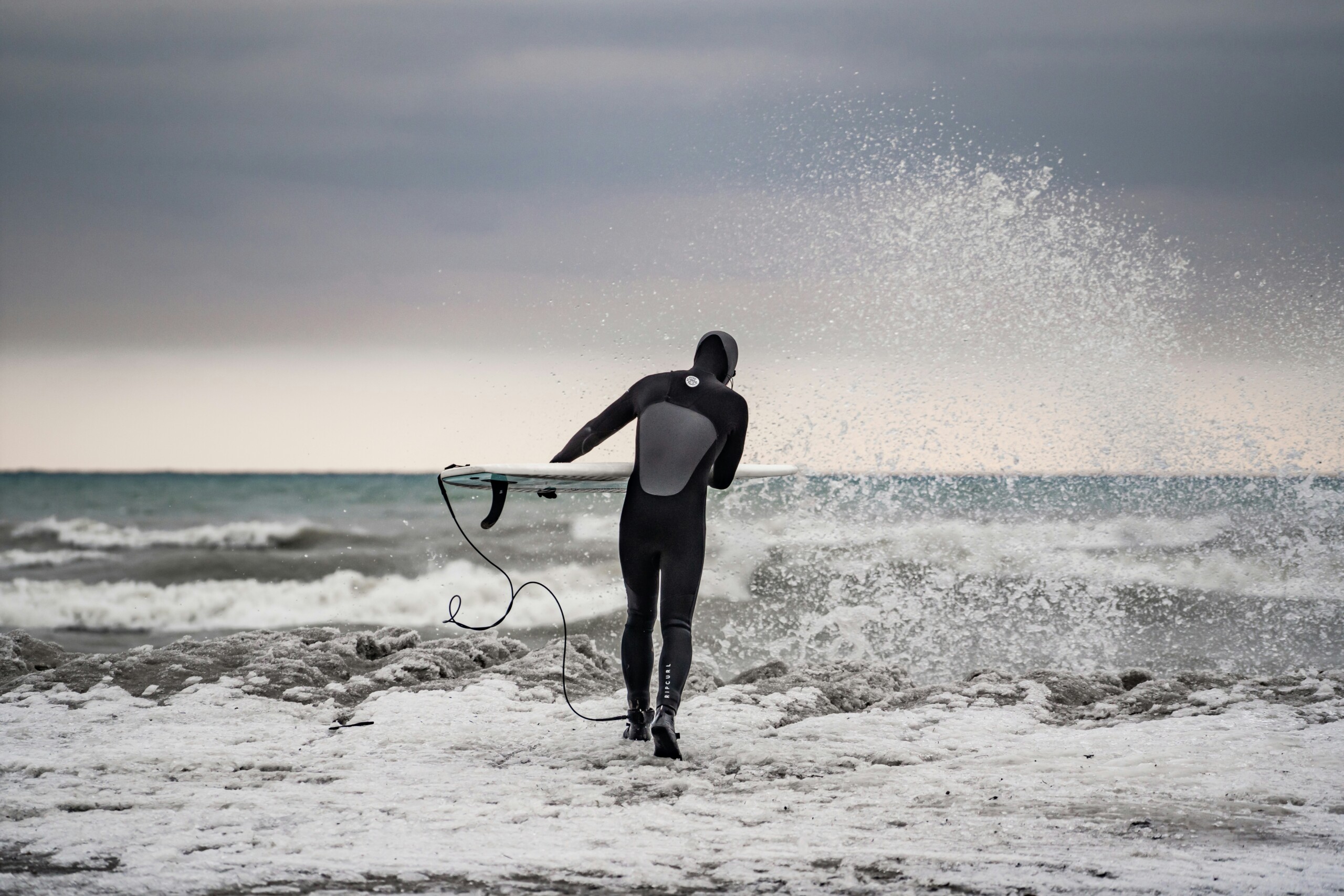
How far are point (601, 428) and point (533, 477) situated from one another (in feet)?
1.54

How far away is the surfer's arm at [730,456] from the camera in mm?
5141

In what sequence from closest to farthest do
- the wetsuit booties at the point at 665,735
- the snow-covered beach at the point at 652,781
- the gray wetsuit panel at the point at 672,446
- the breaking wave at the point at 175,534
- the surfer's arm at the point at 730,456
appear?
1. the snow-covered beach at the point at 652,781
2. the wetsuit booties at the point at 665,735
3. the gray wetsuit panel at the point at 672,446
4. the surfer's arm at the point at 730,456
5. the breaking wave at the point at 175,534

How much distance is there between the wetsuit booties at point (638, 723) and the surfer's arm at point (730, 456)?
4.00 feet

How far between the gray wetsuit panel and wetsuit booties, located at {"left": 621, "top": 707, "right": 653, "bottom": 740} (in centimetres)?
115

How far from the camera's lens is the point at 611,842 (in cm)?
357

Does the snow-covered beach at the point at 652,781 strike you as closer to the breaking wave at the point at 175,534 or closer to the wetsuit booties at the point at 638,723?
the wetsuit booties at the point at 638,723

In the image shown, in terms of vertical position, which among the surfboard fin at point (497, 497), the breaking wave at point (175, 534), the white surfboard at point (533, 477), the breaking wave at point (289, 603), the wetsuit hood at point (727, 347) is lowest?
the breaking wave at point (289, 603)

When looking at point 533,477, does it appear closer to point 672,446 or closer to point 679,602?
point 672,446

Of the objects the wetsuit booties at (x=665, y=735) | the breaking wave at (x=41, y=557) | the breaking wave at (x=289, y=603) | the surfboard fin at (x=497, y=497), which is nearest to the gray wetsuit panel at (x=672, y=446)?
the surfboard fin at (x=497, y=497)

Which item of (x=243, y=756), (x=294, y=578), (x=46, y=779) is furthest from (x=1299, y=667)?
(x=294, y=578)

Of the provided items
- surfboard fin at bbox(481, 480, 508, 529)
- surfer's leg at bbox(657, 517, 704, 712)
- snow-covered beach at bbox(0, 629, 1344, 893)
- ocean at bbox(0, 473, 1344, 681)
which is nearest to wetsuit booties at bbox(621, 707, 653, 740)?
snow-covered beach at bbox(0, 629, 1344, 893)

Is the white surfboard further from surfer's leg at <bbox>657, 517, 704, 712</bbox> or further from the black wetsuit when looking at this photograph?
surfer's leg at <bbox>657, 517, 704, 712</bbox>

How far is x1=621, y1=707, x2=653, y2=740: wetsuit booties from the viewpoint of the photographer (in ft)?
16.9

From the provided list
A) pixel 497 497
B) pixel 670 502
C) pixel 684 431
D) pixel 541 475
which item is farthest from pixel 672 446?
pixel 497 497
